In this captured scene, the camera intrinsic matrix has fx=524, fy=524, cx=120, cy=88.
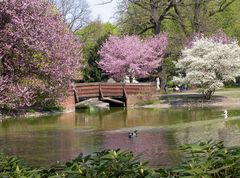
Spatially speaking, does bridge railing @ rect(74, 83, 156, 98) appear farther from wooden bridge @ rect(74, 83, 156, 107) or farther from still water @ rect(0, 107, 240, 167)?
still water @ rect(0, 107, 240, 167)

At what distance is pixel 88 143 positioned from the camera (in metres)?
22.6

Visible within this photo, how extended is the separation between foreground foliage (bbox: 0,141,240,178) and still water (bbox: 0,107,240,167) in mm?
11152

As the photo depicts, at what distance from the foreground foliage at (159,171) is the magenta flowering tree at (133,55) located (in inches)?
2015

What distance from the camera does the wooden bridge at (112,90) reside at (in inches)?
1871

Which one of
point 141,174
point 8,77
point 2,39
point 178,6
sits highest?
point 178,6

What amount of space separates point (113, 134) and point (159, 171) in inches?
828

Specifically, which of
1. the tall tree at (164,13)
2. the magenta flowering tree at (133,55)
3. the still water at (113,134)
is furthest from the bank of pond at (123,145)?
the tall tree at (164,13)

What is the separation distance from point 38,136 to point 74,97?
19756 millimetres

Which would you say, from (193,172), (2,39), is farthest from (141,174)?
(2,39)

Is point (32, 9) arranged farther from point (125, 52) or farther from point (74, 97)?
point (125, 52)

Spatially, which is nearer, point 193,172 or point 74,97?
point 193,172

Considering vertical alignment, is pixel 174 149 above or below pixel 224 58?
below

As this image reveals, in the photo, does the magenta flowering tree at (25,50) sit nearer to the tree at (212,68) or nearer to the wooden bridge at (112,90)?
the tree at (212,68)

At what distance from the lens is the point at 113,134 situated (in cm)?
2598
